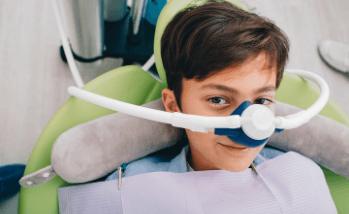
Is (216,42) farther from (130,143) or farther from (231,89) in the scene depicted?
(130,143)

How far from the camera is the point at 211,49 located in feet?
1.75

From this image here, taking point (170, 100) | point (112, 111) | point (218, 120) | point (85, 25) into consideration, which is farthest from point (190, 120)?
point (85, 25)

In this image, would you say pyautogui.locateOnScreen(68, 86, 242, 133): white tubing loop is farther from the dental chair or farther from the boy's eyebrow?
the dental chair

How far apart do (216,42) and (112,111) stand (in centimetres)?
41

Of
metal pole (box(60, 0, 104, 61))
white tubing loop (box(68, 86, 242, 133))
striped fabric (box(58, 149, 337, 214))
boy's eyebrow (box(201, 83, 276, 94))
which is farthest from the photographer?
metal pole (box(60, 0, 104, 61))

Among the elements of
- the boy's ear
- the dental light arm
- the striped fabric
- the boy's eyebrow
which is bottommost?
the striped fabric

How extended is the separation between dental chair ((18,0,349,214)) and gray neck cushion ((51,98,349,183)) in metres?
0.08

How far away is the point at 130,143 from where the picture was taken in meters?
0.63

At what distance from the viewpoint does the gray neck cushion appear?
1.87 feet

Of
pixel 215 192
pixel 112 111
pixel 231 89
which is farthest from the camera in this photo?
pixel 112 111

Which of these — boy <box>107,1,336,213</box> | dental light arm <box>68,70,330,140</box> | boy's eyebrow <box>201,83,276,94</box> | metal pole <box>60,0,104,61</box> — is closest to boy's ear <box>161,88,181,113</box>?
boy <box>107,1,336,213</box>

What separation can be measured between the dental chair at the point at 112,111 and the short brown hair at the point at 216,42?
6.5 inches

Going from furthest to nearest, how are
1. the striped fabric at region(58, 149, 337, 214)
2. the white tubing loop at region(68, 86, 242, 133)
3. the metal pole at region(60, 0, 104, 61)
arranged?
the metal pole at region(60, 0, 104, 61) < the striped fabric at region(58, 149, 337, 214) < the white tubing loop at region(68, 86, 242, 133)

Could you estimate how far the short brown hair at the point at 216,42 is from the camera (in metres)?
0.52
